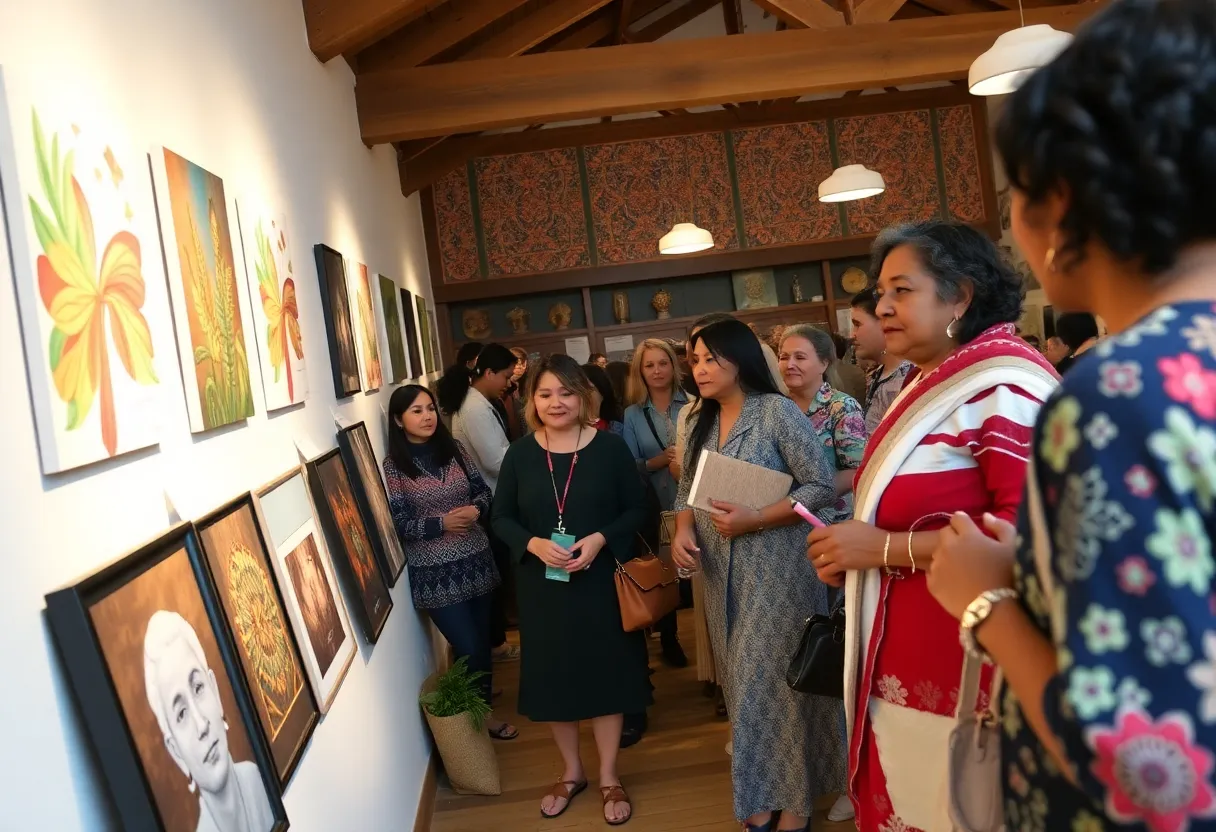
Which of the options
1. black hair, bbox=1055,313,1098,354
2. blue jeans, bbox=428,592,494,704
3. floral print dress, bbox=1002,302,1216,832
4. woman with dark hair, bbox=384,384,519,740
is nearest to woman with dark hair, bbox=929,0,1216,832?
floral print dress, bbox=1002,302,1216,832

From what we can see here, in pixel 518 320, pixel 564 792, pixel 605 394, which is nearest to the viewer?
pixel 564 792

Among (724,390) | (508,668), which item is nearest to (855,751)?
(724,390)

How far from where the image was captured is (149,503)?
151cm

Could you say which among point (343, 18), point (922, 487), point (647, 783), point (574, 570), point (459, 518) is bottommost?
point (647, 783)

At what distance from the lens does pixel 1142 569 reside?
2.37ft

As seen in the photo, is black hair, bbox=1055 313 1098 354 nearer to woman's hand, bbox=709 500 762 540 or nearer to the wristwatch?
woman's hand, bbox=709 500 762 540

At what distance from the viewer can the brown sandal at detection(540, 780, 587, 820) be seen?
3588 millimetres

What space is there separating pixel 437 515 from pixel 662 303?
17.3 feet

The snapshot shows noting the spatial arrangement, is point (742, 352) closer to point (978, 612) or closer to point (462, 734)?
point (462, 734)

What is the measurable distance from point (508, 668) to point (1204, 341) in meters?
5.00

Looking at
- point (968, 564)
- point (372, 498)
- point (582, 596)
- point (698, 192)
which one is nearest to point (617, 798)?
point (582, 596)

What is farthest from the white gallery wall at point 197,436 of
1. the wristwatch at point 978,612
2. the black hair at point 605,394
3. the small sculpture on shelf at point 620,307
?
the small sculpture on shelf at point 620,307

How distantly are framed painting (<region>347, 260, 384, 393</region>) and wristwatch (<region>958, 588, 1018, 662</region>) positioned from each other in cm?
310

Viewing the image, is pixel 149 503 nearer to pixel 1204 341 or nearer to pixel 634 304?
pixel 1204 341
